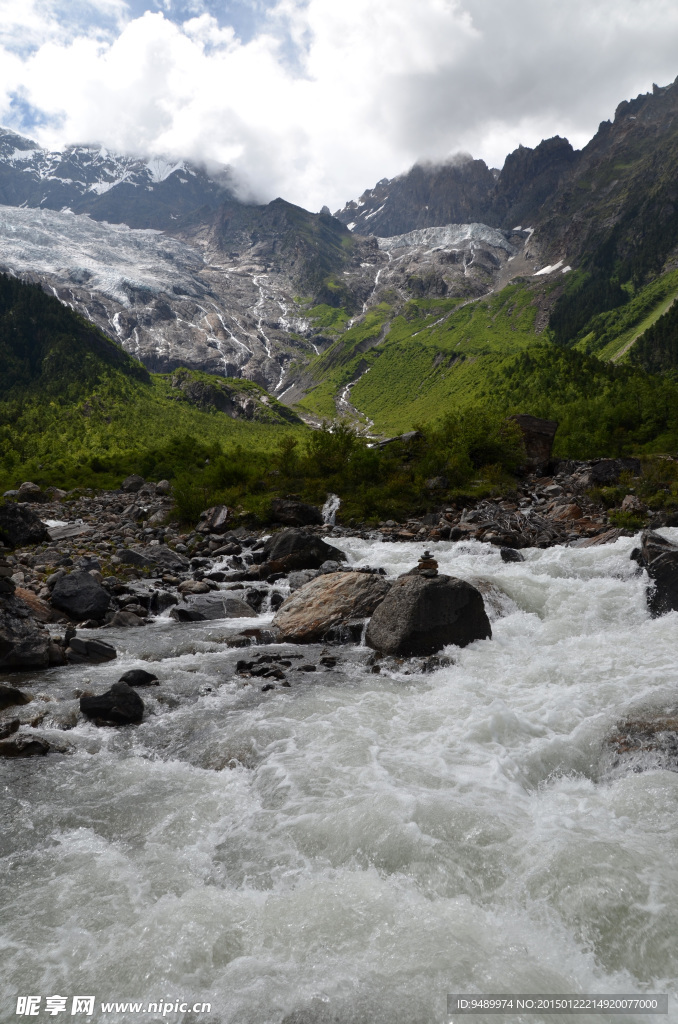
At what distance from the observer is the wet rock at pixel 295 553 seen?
26.5 meters

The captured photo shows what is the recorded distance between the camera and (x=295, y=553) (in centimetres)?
2678

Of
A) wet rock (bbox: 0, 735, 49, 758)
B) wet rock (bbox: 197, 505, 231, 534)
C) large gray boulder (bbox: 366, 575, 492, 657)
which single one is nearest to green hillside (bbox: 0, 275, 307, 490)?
wet rock (bbox: 197, 505, 231, 534)

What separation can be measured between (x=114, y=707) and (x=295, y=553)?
15.2m

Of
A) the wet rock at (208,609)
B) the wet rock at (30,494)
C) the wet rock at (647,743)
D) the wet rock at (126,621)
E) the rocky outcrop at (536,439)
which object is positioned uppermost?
the rocky outcrop at (536,439)

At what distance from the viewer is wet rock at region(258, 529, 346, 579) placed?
26.5 metres

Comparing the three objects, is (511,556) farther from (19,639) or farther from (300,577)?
(19,639)

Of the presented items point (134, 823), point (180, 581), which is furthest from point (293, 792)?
point (180, 581)

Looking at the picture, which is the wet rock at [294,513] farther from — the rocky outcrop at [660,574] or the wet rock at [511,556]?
the rocky outcrop at [660,574]

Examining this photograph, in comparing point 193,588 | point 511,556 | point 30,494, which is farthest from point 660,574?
point 30,494

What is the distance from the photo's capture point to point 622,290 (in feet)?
650

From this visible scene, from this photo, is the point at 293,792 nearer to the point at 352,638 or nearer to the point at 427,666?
the point at 427,666

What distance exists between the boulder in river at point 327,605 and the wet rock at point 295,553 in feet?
18.7

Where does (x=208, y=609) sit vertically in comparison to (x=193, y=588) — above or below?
below

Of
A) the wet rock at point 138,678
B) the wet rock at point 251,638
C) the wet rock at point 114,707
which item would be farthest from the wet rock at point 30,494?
the wet rock at point 114,707
